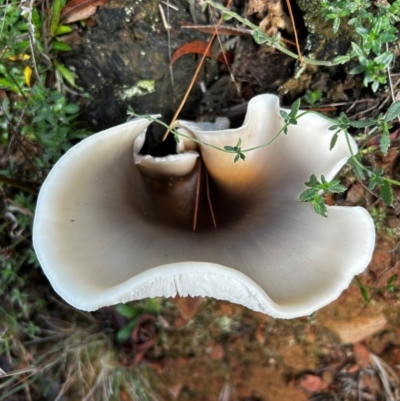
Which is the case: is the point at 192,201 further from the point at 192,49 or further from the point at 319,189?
the point at 192,49

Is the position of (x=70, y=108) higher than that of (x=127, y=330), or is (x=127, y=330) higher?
(x=70, y=108)

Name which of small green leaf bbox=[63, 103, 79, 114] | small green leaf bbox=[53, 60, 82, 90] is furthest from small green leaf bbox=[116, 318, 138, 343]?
small green leaf bbox=[53, 60, 82, 90]

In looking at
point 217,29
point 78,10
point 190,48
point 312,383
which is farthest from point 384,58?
point 312,383

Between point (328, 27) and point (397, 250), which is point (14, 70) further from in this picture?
point (397, 250)

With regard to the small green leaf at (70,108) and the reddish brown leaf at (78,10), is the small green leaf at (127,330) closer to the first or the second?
the small green leaf at (70,108)

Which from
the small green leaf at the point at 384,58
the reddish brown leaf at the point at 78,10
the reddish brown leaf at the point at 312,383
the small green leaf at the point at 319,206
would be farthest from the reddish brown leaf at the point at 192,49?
the reddish brown leaf at the point at 312,383

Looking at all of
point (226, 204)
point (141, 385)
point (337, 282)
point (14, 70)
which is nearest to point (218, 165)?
point (226, 204)
